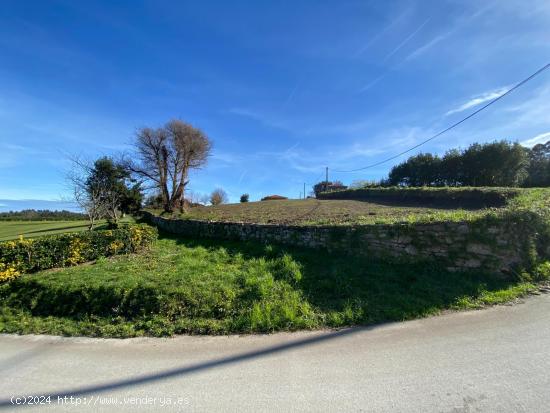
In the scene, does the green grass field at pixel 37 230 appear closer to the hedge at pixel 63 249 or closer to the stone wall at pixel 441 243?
the hedge at pixel 63 249

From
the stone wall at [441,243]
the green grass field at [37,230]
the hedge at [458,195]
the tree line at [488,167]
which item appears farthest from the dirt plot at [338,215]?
the tree line at [488,167]

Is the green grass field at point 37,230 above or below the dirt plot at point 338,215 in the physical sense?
below

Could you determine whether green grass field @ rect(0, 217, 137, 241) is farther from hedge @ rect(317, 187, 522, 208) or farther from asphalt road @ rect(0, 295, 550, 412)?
hedge @ rect(317, 187, 522, 208)

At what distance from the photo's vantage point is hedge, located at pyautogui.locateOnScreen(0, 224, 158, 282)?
6938 millimetres

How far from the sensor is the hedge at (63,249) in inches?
273

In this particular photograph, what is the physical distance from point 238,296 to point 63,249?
6148 mm

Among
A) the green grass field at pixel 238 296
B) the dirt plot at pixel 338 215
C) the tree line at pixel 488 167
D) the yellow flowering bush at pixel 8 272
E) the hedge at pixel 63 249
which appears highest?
the tree line at pixel 488 167

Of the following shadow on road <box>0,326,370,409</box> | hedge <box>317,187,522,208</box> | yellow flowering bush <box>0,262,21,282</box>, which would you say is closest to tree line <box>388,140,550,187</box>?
hedge <box>317,187,522,208</box>

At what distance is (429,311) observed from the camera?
452cm

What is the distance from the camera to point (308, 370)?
3.13 metres

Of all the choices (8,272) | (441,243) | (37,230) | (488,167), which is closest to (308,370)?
(441,243)

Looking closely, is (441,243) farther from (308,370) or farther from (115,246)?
(115,246)

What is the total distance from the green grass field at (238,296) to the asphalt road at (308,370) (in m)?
0.33

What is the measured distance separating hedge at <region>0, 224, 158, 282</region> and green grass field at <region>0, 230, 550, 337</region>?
539mm
